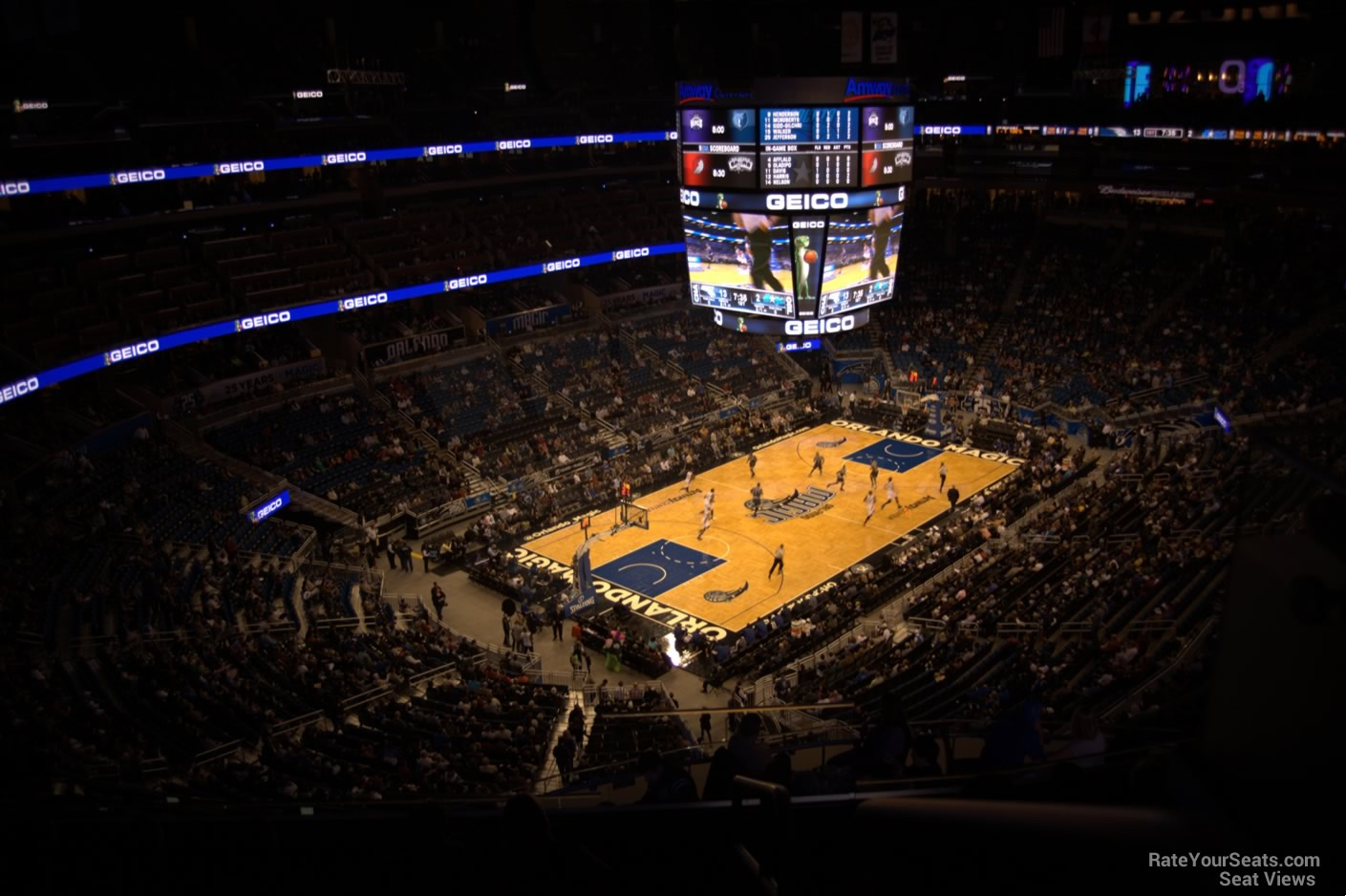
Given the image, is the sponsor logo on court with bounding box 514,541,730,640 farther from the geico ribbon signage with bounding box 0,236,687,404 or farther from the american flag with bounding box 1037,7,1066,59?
the american flag with bounding box 1037,7,1066,59

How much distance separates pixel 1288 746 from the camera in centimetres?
278

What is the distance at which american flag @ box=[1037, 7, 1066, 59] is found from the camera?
2806 centimetres

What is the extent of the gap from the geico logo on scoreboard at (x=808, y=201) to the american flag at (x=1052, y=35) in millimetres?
8531

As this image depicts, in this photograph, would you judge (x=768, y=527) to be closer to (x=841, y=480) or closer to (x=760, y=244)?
(x=841, y=480)

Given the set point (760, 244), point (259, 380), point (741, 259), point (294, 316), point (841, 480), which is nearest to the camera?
point (760, 244)

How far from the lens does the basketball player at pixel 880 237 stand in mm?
26453

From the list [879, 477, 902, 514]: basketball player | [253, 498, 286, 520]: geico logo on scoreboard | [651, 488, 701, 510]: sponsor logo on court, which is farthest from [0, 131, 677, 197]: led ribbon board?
[879, 477, 902, 514]: basketball player

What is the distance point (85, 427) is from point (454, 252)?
17159 mm

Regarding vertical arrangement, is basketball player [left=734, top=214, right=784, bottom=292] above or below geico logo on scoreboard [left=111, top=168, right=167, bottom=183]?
below

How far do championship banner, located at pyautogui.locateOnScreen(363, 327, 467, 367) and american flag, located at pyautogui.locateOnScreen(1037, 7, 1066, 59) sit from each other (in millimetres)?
23037

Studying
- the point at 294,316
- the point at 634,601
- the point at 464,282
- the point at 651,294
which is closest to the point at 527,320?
the point at 464,282

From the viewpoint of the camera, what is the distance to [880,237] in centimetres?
2684

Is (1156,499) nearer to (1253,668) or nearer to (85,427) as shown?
(1253,668)

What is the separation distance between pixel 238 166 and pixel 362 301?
594 cm
